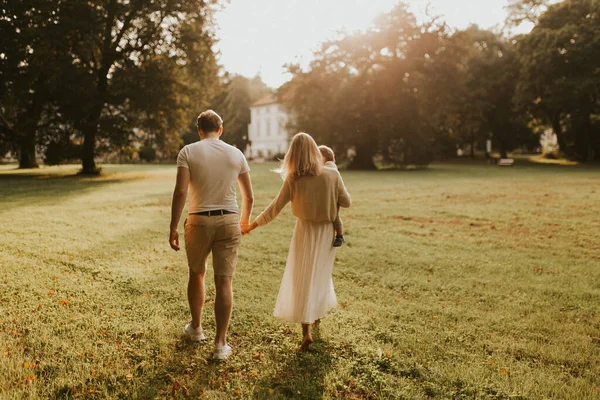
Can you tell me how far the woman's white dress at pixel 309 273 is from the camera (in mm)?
4352

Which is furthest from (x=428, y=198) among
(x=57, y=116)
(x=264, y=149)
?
(x=264, y=149)

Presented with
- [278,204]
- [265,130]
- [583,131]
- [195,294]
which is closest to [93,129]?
[195,294]

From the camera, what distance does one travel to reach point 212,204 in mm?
3936

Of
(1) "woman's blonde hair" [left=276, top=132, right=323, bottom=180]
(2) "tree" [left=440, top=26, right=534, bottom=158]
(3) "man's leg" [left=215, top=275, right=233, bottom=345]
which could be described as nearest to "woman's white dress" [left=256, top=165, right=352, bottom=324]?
(1) "woman's blonde hair" [left=276, top=132, right=323, bottom=180]

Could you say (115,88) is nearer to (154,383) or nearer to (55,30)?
(55,30)

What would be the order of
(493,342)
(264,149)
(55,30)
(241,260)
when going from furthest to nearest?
(264,149)
(55,30)
(241,260)
(493,342)

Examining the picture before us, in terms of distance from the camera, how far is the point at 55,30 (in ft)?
76.9

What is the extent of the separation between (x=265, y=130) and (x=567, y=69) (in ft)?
162

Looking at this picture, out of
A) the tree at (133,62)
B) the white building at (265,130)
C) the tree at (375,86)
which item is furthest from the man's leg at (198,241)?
the white building at (265,130)

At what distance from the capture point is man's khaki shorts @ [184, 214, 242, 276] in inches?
155

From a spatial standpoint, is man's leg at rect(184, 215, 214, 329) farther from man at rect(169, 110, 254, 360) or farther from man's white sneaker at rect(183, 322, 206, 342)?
man's white sneaker at rect(183, 322, 206, 342)

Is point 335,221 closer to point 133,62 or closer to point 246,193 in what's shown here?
point 246,193

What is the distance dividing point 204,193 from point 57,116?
27810mm

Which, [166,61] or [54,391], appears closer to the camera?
[54,391]
